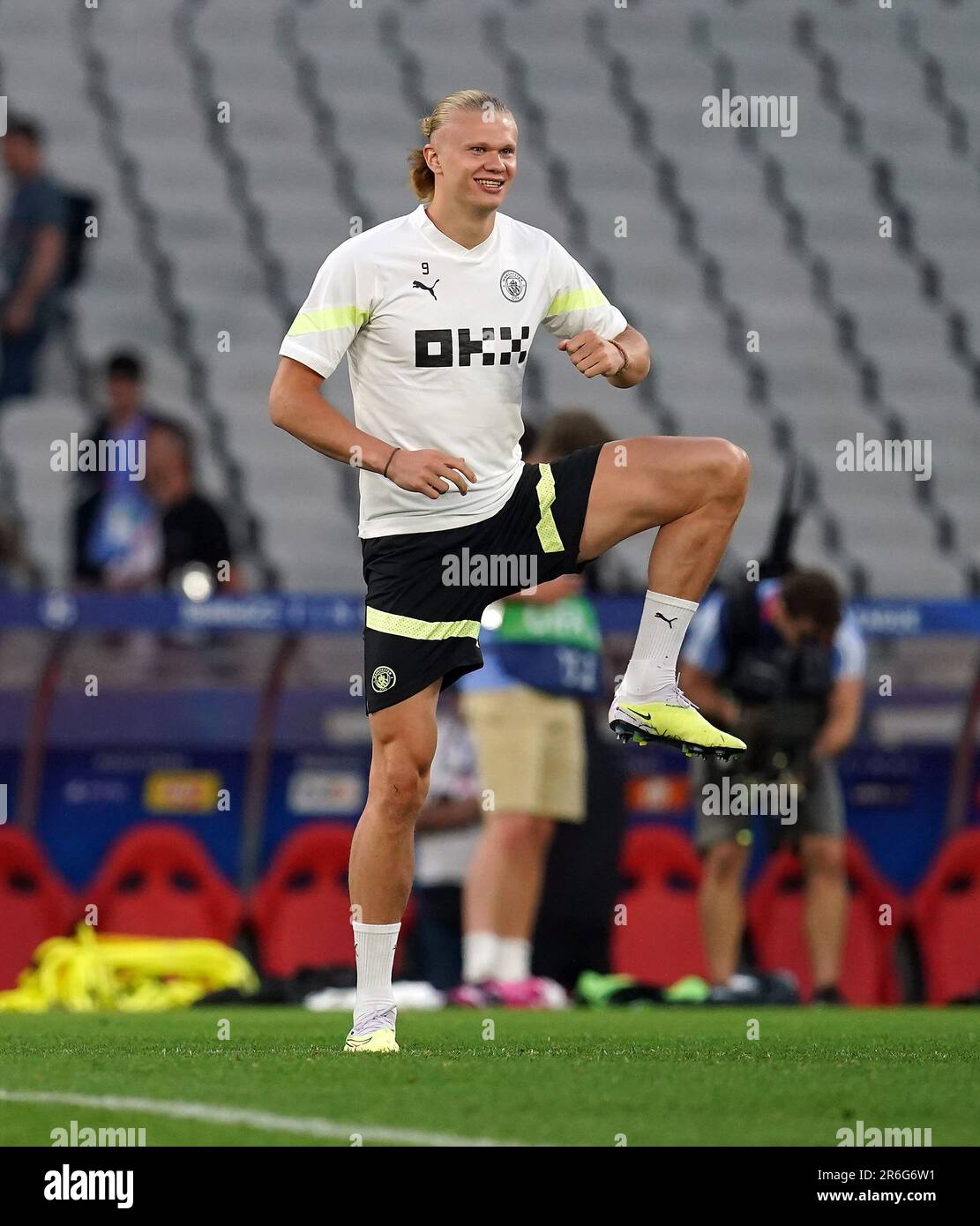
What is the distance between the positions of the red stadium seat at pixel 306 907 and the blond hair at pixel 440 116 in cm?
490

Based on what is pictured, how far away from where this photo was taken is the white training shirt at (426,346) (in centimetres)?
600

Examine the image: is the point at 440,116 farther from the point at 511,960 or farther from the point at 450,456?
the point at 511,960

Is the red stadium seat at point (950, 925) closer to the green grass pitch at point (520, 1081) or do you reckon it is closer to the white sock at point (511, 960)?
the white sock at point (511, 960)

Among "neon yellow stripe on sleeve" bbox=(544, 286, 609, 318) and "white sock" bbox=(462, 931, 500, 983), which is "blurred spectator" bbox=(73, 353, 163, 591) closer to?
"white sock" bbox=(462, 931, 500, 983)

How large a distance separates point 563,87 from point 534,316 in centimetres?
1215

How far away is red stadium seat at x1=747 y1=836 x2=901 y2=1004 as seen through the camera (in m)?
10.5

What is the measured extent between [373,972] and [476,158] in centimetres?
221

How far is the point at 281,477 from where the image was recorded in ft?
46.8

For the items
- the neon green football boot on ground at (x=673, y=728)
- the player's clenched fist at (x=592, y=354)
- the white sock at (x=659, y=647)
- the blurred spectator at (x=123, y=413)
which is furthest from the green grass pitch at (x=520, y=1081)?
the blurred spectator at (x=123, y=413)

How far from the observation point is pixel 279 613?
10484 mm

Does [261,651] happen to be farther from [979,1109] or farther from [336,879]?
[979,1109]

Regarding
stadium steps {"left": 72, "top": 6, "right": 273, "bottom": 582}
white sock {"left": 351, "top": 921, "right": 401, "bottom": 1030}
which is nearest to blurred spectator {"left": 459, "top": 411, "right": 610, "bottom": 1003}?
white sock {"left": 351, "top": 921, "right": 401, "bottom": 1030}

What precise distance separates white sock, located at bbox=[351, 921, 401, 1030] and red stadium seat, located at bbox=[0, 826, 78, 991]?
4.49 metres

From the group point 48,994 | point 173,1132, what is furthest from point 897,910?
point 173,1132
